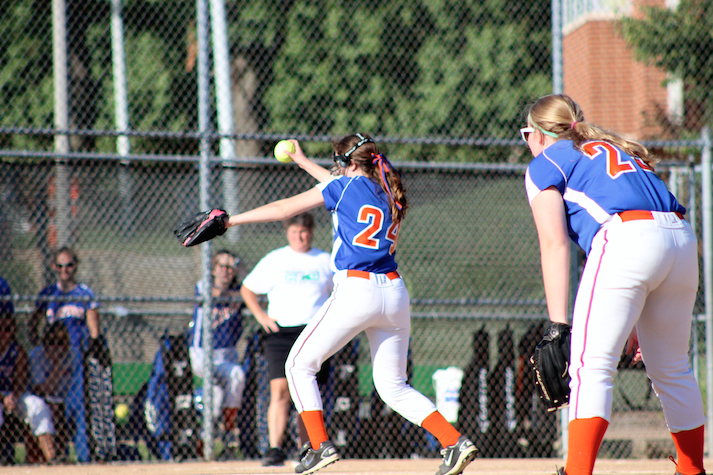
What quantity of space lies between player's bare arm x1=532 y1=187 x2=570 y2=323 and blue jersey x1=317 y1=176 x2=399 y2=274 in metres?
0.97

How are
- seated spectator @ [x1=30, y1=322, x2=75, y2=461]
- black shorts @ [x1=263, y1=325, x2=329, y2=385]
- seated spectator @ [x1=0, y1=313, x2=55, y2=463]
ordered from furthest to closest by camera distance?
seated spectator @ [x1=30, y1=322, x2=75, y2=461], seated spectator @ [x1=0, y1=313, x2=55, y2=463], black shorts @ [x1=263, y1=325, x2=329, y2=385]

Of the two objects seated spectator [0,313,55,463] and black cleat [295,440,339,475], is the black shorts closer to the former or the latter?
black cleat [295,440,339,475]

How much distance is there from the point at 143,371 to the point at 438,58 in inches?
632

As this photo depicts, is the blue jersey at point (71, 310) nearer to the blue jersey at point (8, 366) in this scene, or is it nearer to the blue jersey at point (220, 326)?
the blue jersey at point (8, 366)

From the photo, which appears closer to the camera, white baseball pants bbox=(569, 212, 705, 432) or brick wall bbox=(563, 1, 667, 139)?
white baseball pants bbox=(569, 212, 705, 432)

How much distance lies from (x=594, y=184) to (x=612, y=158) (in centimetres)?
15

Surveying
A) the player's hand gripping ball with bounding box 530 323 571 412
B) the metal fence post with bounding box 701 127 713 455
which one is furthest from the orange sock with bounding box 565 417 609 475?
the metal fence post with bounding box 701 127 713 455

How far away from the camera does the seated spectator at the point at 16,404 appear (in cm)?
538

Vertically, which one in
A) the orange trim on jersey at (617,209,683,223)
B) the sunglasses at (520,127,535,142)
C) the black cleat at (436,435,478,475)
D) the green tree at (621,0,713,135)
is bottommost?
the black cleat at (436,435,478,475)

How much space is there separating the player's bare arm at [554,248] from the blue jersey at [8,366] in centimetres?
433

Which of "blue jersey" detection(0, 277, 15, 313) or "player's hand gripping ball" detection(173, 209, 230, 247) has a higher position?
"blue jersey" detection(0, 277, 15, 313)

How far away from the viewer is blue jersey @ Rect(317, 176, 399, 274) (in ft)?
11.8

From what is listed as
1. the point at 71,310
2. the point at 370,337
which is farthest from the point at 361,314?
the point at 71,310

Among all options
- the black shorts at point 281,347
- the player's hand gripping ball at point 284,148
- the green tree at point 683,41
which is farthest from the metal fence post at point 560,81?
the green tree at point 683,41
